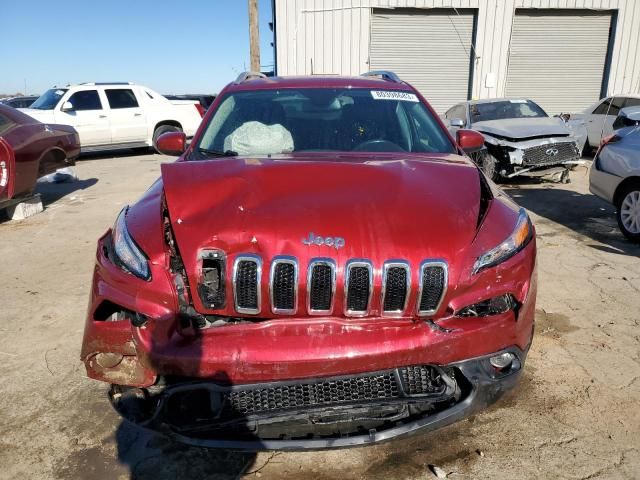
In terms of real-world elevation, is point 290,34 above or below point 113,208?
above

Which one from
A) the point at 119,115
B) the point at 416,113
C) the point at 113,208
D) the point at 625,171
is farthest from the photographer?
the point at 119,115

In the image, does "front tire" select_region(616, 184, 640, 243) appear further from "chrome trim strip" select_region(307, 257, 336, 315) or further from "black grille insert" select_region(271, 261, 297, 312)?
"black grille insert" select_region(271, 261, 297, 312)

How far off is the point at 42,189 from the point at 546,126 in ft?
29.7

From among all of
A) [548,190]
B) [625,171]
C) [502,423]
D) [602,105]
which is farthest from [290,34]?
[502,423]

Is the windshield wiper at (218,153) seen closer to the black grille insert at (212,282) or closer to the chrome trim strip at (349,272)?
the black grille insert at (212,282)

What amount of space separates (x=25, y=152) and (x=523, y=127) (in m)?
7.55

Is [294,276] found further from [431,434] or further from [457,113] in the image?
[457,113]

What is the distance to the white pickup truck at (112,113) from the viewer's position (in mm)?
12352

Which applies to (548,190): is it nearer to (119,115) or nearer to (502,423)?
(502,423)

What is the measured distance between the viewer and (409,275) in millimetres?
1865

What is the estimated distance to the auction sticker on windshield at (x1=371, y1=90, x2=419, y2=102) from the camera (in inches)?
135

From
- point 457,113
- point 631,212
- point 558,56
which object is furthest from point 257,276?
point 558,56

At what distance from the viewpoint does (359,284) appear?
1875 millimetres

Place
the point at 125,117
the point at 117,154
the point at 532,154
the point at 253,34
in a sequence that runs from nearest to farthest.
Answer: the point at 532,154 < the point at 125,117 < the point at 117,154 < the point at 253,34
